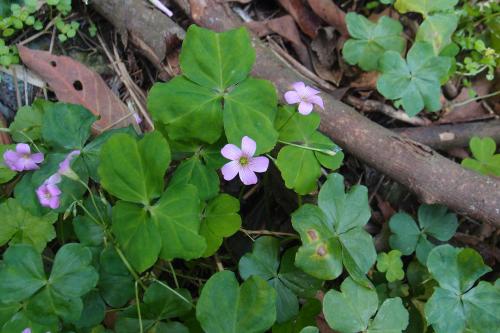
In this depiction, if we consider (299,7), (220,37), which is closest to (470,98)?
(299,7)

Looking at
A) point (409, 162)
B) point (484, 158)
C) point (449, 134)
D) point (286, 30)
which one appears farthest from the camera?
point (286, 30)

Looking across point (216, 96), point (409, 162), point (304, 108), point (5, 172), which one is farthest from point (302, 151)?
point (5, 172)

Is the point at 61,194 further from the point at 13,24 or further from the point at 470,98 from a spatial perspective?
the point at 470,98

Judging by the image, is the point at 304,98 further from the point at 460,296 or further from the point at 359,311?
the point at 460,296

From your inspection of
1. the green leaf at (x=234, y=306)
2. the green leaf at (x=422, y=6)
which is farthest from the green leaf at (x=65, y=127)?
the green leaf at (x=422, y=6)

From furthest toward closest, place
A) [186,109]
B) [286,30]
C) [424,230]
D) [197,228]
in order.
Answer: [286,30]
[424,230]
[186,109]
[197,228]

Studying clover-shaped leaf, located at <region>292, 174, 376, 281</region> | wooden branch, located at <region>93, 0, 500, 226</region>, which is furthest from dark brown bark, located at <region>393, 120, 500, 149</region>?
clover-shaped leaf, located at <region>292, 174, 376, 281</region>

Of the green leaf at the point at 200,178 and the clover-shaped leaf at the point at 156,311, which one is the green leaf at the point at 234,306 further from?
the green leaf at the point at 200,178
